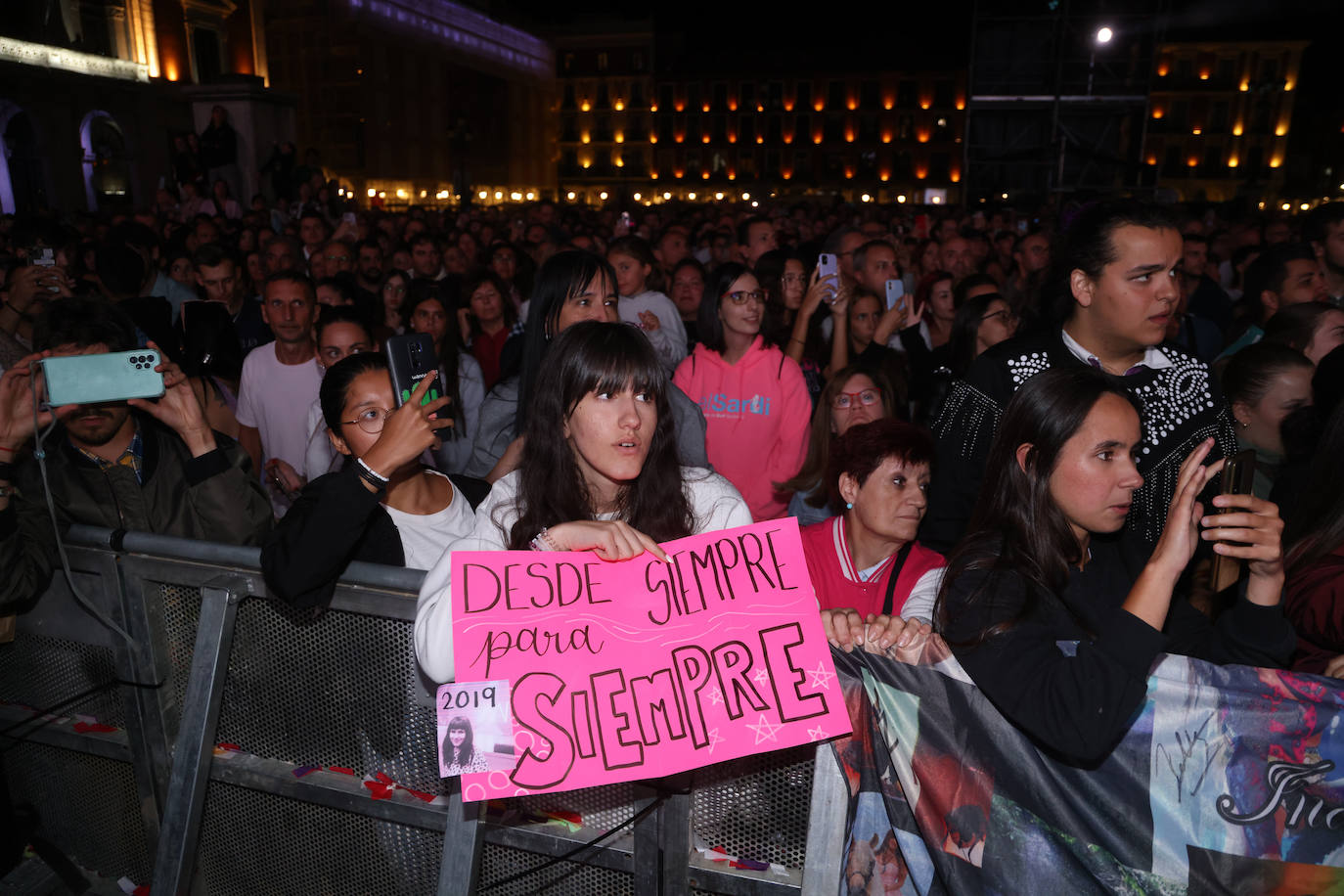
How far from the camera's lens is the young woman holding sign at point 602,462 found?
85.0 inches

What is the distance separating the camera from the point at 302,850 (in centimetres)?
246

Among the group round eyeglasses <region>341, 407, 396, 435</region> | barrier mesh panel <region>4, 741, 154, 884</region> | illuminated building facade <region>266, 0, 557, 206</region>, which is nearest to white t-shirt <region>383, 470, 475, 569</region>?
round eyeglasses <region>341, 407, 396, 435</region>

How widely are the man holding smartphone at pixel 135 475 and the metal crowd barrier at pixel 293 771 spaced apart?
237 mm

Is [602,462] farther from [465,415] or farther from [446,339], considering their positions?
[446,339]

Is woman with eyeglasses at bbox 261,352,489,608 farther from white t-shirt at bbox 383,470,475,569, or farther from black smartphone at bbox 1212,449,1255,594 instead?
black smartphone at bbox 1212,449,1255,594

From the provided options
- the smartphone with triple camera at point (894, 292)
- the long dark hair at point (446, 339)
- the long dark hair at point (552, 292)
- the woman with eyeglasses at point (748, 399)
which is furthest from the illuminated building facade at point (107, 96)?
the long dark hair at point (552, 292)

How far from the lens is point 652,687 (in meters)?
1.88

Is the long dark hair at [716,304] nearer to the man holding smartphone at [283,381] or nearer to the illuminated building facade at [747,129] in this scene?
the man holding smartphone at [283,381]

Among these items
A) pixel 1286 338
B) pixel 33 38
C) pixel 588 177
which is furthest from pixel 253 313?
pixel 588 177

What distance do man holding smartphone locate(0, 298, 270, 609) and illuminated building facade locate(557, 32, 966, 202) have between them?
69.5 m

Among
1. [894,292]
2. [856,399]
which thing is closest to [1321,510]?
[856,399]

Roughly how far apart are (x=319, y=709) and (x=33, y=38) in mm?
32143

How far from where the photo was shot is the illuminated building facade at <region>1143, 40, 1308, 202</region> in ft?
198

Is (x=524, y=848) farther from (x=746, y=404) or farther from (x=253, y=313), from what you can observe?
(x=253, y=313)
